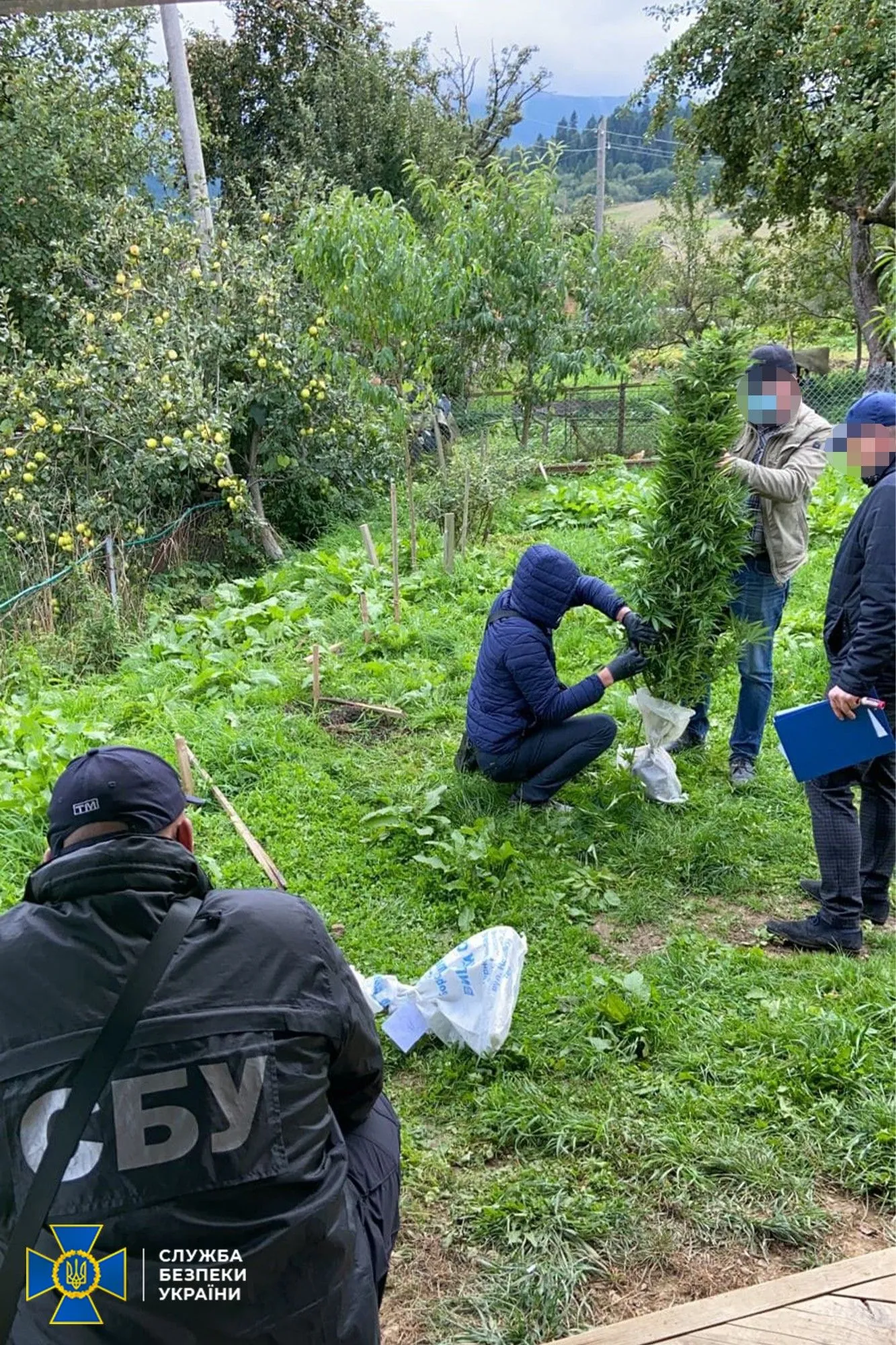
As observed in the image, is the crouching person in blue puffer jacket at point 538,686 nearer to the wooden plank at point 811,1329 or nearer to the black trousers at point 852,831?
the black trousers at point 852,831

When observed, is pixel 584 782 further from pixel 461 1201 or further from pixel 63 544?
pixel 63 544

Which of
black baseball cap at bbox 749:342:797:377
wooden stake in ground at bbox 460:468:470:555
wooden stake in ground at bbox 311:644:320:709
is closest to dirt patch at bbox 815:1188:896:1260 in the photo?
black baseball cap at bbox 749:342:797:377

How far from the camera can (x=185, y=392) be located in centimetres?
859

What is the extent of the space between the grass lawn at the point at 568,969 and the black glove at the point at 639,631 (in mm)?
765

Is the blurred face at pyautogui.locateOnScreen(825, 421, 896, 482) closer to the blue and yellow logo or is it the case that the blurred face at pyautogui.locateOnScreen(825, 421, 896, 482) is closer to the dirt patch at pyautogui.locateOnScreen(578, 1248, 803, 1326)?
the dirt patch at pyautogui.locateOnScreen(578, 1248, 803, 1326)

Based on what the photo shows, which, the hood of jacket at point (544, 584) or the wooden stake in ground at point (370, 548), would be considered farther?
the wooden stake in ground at point (370, 548)

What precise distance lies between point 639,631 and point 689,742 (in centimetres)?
115

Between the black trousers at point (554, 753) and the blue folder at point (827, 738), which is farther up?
the blue folder at point (827, 738)

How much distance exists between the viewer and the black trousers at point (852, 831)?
11.0 ft

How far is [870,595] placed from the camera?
3121 millimetres

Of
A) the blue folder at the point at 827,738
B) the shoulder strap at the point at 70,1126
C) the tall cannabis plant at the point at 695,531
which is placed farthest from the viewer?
the tall cannabis plant at the point at 695,531

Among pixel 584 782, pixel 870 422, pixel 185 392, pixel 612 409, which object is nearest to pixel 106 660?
pixel 185 392

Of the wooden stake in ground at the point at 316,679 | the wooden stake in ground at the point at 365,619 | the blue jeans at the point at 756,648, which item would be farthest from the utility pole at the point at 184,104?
the blue jeans at the point at 756,648

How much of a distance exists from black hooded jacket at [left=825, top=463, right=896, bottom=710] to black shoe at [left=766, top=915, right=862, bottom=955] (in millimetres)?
878
